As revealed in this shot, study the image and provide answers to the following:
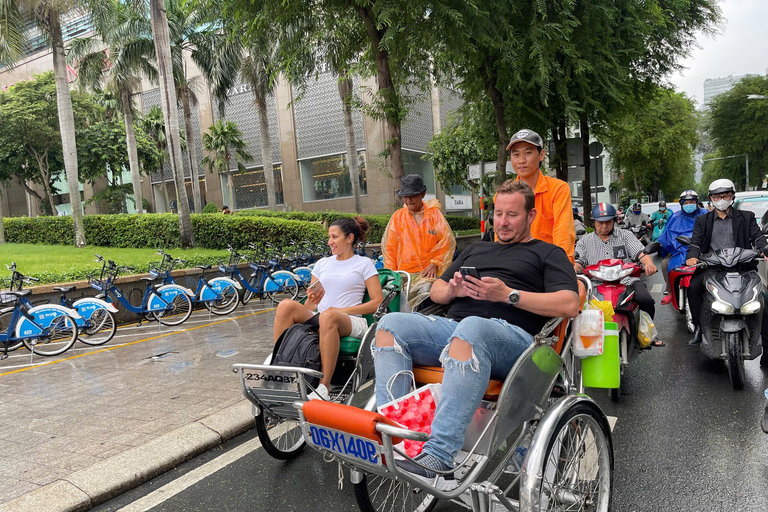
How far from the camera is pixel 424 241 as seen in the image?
17.2 feet

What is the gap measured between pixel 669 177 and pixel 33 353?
53.9m

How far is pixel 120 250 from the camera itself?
56.7 ft

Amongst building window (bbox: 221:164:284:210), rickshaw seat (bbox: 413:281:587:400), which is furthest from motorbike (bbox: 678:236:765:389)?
building window (bbox: 221:164:284:210)

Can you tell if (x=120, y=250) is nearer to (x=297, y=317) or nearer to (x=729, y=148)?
(x=297, y=317)

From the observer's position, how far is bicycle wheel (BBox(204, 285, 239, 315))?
11.3 m

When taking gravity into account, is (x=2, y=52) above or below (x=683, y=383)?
above

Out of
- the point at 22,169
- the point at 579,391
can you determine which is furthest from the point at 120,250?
the point at 22,169

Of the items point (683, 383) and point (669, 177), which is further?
point (669, 177)

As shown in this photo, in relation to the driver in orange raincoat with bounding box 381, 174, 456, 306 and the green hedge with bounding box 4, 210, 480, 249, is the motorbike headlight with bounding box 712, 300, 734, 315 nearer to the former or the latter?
the driver in orange raincoat with bounding box 381, 174, 456, 306

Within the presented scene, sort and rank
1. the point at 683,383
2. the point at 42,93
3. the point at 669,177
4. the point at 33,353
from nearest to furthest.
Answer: the point at 683,383, the point at 33,353, the point at 42,93, the point at 669,177

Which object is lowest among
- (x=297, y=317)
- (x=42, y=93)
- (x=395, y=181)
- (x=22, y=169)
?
(x=297, y=317)

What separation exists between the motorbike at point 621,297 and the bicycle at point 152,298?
739 centimetres

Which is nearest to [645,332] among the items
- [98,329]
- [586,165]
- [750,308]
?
[750,308]

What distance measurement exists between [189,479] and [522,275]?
2.54 metres
